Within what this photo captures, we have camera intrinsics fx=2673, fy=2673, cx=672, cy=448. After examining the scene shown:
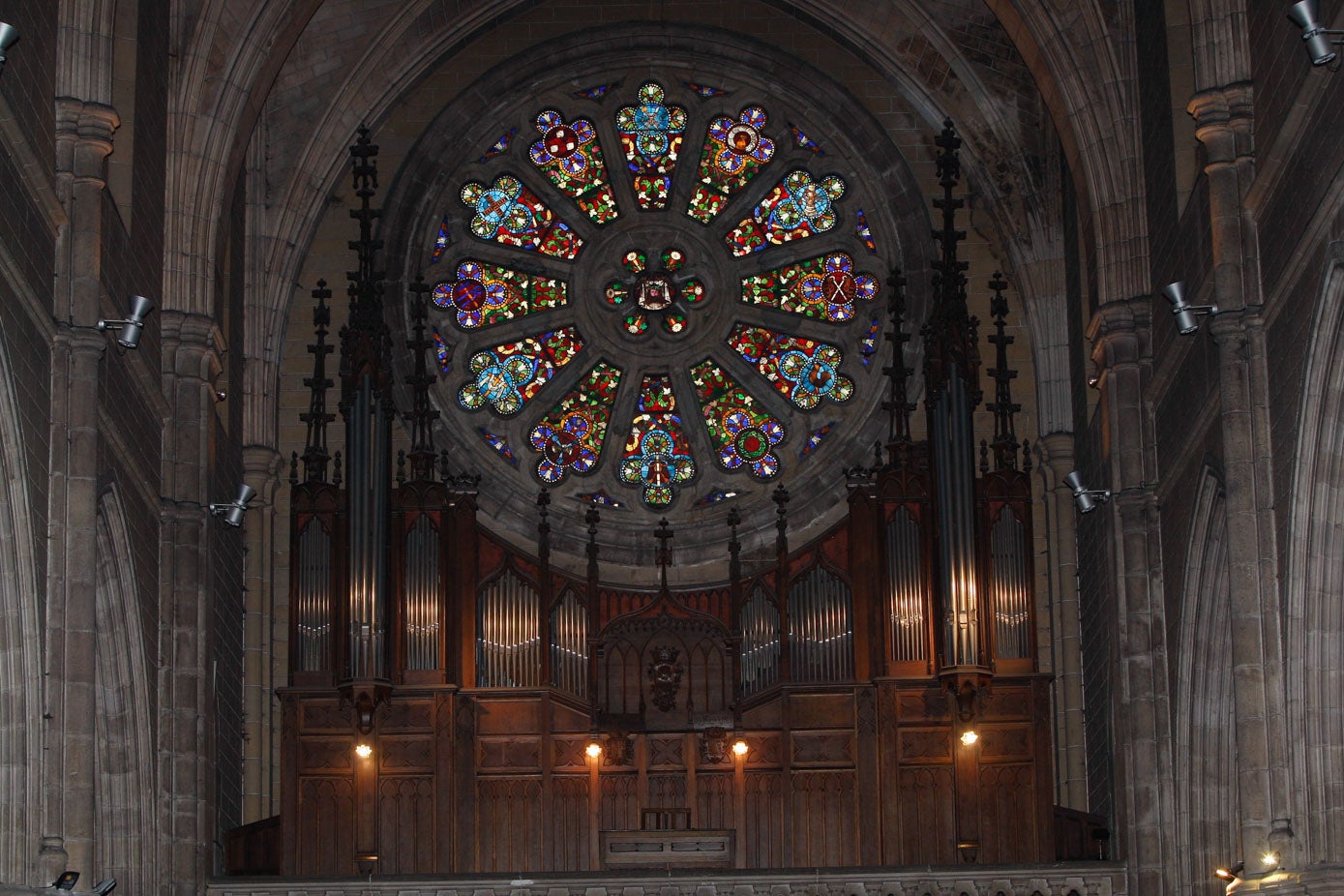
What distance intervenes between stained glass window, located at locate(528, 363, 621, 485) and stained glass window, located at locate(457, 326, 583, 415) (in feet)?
1.12

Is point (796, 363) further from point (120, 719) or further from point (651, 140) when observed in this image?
point (120, 719)

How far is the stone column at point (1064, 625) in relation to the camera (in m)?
26.3

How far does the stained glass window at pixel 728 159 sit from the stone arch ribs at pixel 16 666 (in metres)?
13.8

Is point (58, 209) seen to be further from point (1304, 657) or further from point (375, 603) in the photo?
point (1304, 657)

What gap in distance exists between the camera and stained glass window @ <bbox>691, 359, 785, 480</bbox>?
29.1 meters

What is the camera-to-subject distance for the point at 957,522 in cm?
2525

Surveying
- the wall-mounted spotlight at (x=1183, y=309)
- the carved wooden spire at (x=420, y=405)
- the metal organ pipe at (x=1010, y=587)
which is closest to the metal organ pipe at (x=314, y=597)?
the carved wooden spire at (x=420, y=405)

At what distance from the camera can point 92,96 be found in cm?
1962

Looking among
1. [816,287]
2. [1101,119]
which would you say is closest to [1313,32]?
[1101,119]

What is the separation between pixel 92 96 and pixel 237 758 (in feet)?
27.7

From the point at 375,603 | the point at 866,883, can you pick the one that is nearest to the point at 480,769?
the point at 375,603

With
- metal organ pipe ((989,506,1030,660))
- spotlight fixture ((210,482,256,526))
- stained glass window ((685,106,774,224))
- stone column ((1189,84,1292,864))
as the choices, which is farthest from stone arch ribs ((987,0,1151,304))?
spotlight fixture ((210,482,256,526))

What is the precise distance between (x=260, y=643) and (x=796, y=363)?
6731mm

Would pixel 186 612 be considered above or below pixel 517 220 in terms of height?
below
